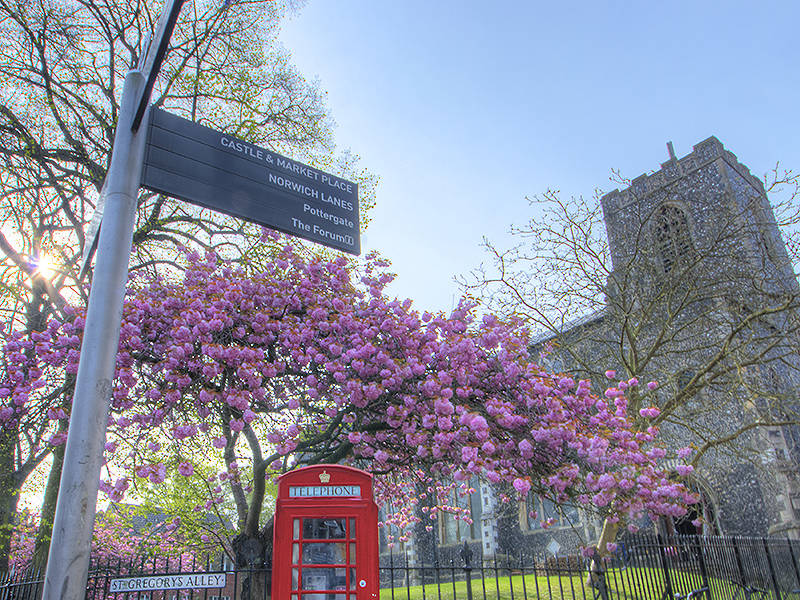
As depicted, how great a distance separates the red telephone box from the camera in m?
5.83

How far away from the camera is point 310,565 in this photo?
5879 millimetres

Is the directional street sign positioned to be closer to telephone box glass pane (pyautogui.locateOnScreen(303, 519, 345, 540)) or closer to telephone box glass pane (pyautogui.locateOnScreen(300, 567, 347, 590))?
telephone box glass pane (pyautogui.locateOnScreen(303, 519, 345, 540))

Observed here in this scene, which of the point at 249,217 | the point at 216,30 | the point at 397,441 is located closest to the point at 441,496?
the point at 397,441

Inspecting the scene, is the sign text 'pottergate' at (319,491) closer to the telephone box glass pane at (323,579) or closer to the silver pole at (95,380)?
the telephone box glass pane at (323,579)

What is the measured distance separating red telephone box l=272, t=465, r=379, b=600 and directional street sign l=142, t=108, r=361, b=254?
2.60 meters

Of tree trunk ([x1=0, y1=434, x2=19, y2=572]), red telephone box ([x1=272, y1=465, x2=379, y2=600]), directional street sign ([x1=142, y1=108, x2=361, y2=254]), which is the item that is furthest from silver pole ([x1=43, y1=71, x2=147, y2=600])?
tree trunk ([x1=0, y1=434, x2=19, y2=572])

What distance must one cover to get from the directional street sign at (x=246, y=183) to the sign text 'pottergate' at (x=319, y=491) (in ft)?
8.56

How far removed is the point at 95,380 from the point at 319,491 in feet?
10.6

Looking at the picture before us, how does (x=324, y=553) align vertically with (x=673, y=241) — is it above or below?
below

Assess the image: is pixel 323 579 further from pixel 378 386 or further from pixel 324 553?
pixel 378 386

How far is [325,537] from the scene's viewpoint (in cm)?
596

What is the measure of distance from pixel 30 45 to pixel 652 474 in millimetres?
15115

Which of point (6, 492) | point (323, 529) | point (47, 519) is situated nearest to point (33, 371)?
point (323, 529)

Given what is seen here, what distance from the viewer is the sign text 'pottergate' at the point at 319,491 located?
6094 millimetres
